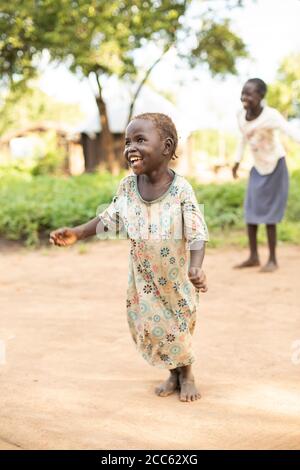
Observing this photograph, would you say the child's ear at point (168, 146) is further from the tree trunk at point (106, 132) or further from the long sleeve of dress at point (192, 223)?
the tree trunk at point (106, 132)

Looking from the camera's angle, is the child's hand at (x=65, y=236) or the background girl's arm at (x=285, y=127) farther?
the background girl's arm at (x=285, y=127)

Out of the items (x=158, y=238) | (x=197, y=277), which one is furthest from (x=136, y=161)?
(x=197, y=277)

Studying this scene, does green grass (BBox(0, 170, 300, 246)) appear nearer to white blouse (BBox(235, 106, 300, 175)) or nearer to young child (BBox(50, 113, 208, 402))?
white blouse (BBox(235, 106, 300, 175))

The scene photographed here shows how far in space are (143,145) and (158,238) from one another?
414 mm

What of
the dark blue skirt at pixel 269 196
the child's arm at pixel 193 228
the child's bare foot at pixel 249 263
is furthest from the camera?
the child's bare foot at pixel 249 263

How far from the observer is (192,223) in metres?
2.69

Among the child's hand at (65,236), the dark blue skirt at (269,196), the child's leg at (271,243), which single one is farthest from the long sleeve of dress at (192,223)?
the child's leg at (271,243)

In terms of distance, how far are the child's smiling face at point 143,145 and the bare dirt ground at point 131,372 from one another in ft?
3.54

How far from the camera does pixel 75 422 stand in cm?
257

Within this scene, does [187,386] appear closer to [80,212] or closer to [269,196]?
A: [269,196]

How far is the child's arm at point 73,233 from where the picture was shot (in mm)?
2869
